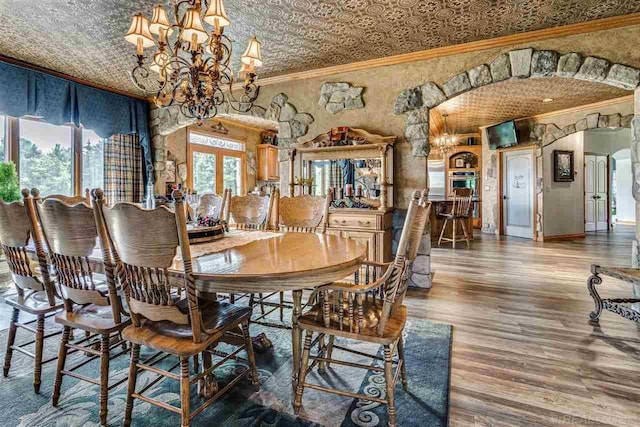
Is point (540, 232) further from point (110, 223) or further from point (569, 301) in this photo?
point (110, 223)

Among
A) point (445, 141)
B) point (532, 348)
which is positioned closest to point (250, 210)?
point (532, 348)

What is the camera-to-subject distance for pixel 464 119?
25.9 ft

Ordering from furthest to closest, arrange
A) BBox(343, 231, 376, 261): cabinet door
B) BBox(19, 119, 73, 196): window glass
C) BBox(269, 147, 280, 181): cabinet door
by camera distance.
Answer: BBox(269, 147, 280, 181): cabinet door < BBox(19, 119, 73, 196): window glass < BBox(343, 231, 376, 261): cabinet door

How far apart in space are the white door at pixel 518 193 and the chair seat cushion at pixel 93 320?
8.27m

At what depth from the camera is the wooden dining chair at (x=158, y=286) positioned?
4.27 feet

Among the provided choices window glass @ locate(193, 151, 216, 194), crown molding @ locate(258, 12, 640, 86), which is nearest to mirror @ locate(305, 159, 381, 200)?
crown molding @ locate(258, 12, 640, 86)

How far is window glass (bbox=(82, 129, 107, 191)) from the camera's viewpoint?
4973mm

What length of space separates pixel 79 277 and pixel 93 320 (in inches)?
8.8

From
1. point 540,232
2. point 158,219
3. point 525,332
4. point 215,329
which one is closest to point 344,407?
point 215,329

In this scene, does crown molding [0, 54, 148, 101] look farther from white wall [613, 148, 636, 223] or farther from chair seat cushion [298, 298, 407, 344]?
white wall [613, 148, 636, 223]

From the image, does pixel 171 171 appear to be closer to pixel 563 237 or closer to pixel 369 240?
pixel 369 240

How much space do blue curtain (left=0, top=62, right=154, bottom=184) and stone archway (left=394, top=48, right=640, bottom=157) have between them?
3.92 meters

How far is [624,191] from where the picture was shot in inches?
426

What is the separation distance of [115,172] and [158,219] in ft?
15.1
